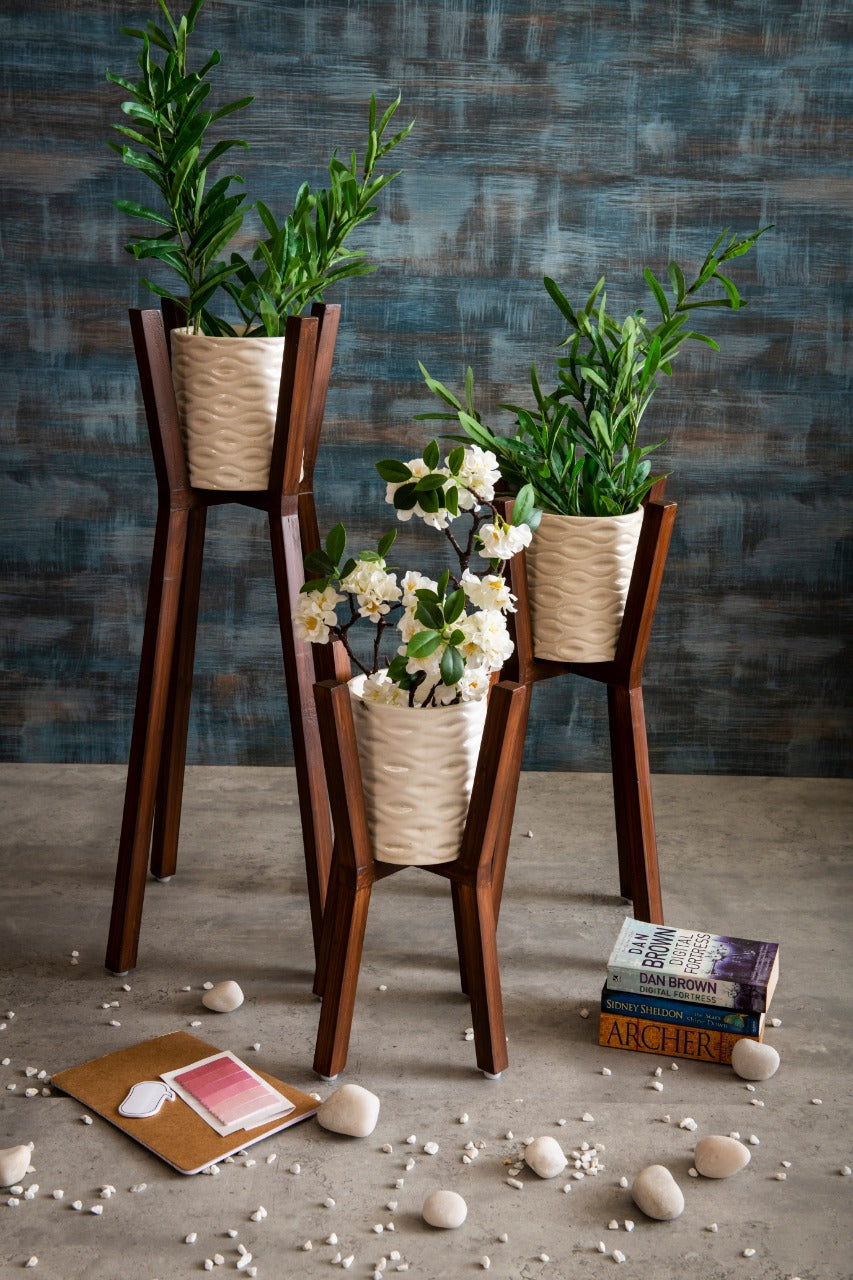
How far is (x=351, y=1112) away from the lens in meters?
1.79

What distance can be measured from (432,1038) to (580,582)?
765mm

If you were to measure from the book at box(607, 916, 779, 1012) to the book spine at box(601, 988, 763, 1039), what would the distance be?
0.01 metres

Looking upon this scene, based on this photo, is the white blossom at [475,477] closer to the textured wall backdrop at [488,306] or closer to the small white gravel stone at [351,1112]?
the small white gravel stone at [351,1112]

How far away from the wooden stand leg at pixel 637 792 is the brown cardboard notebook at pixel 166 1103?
72 cm

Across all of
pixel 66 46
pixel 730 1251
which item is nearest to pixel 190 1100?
pixel 730 1251

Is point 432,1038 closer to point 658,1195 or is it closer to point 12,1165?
point 658,1195

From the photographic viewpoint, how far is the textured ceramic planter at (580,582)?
2160mm

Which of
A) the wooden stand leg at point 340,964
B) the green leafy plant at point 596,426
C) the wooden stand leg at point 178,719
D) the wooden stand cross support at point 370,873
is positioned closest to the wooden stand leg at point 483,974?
the wooden stand cross support at point 370,873

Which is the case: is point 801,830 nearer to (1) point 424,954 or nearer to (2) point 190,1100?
(1) point 424,954

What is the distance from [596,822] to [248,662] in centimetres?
89

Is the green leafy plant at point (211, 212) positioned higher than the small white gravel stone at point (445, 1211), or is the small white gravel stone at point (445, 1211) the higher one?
the green leafy plant at point (211, 212)

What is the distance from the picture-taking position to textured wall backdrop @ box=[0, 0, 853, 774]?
282cm

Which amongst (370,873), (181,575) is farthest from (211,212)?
(370,873)

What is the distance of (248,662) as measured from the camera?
10.2ft
